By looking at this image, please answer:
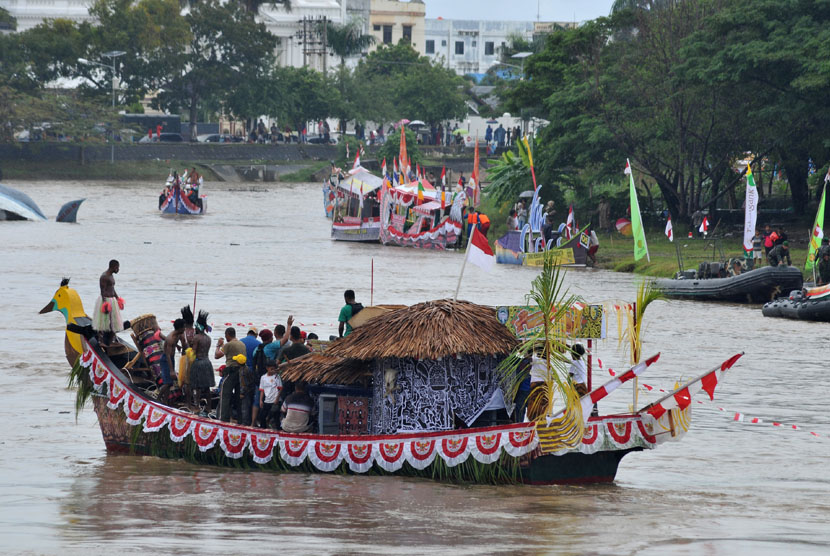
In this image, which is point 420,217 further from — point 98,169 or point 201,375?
point 98,169

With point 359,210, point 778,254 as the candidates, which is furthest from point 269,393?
point 359,210

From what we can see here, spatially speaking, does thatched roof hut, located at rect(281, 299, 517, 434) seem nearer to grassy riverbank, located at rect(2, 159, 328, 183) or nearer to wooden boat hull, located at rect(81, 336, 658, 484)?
wooden boat hull, located at rect(81, 336, 658, 484)

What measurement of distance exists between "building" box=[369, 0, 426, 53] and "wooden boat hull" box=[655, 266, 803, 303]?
108 metres

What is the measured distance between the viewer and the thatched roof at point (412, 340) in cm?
1353

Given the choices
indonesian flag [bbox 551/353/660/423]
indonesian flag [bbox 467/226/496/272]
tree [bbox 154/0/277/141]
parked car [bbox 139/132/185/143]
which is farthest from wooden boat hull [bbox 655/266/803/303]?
tree [bbox 154/0/277/141]

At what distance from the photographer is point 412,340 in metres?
13.6

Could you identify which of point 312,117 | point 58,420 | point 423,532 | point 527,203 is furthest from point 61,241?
point 312,117

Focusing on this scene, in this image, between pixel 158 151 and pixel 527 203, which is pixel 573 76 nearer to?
pixel 527 203

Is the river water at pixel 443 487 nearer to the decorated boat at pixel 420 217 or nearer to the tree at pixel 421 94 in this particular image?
the decorated boat at pixel 420 217

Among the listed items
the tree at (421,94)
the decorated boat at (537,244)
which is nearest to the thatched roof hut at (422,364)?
the decorated boat at (537,244)

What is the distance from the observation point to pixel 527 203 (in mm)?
47000

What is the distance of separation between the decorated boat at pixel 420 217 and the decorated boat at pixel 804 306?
56.0 ft

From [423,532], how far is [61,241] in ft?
117

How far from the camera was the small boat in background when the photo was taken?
53500 mm
